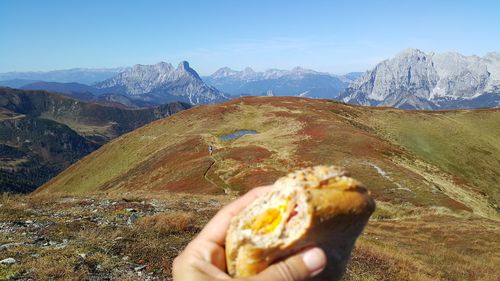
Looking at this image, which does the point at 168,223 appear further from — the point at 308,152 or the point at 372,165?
the point at 308,152

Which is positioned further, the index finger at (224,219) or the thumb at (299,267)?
the index finger at (224,219)

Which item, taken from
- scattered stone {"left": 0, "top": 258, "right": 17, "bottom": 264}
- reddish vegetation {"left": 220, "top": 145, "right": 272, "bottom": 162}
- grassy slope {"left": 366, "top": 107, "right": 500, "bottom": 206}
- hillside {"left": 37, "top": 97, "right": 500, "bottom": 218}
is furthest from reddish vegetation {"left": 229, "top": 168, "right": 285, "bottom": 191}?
scattered stone {"left": 0, "top": 258, "right": 17, "bottom": 264}

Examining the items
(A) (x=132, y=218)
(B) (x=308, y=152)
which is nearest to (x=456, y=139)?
(B) (x=308, y=152)

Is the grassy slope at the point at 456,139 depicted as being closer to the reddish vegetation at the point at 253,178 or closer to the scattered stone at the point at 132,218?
the reddish vegetation at the point at 253,178

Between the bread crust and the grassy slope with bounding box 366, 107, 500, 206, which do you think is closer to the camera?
the bread crust

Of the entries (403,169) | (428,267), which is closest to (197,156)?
(403,169)

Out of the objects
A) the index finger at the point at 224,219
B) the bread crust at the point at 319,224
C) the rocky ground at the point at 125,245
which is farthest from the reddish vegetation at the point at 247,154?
the bread crust at the point at 319,224

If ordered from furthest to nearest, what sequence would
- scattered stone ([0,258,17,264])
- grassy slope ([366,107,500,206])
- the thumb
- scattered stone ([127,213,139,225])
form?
1. grassy slope ([366,107,500,206])
2. scattered stone ([127,213,139,225])
3. scattered stone ([0,258,17,264])
4. the thumb

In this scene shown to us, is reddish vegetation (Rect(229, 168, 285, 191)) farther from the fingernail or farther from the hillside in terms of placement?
the fingernail
